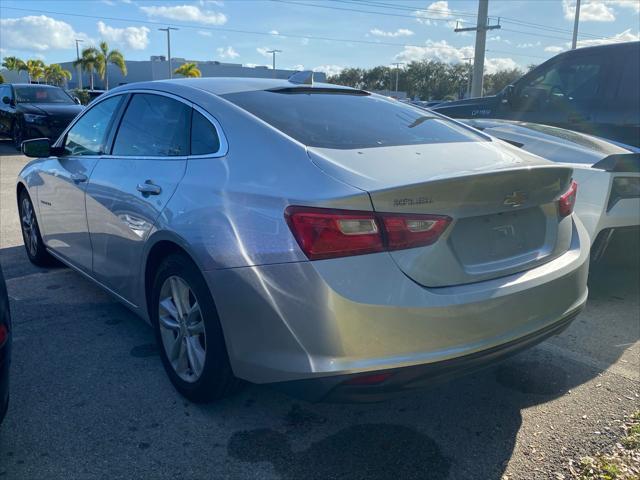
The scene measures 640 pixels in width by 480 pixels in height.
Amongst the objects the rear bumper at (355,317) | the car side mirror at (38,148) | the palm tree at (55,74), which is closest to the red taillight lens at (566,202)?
the rear bumper at (355,317)

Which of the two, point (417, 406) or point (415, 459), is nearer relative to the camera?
point (415, 459)

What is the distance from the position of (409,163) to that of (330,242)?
0.56 meters

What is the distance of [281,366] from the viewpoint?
7.66 feet

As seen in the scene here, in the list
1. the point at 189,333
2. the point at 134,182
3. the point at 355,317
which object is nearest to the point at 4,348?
the point at 189,333

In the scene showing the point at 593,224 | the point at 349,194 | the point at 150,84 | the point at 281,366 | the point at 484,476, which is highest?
the point at 150,84

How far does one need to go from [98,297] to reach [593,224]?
12.4 ft

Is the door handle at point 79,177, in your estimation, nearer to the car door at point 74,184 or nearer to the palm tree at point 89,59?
the car door at point 74,184

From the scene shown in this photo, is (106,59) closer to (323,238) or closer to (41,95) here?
(41,95)

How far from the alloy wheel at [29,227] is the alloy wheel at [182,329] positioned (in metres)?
2.53

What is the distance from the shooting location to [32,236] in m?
5.12

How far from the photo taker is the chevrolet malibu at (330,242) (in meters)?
2.20

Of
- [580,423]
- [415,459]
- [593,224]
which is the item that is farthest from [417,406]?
[593,224]

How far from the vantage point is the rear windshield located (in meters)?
2.73

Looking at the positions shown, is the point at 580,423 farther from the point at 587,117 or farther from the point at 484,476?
the point at 587,117
